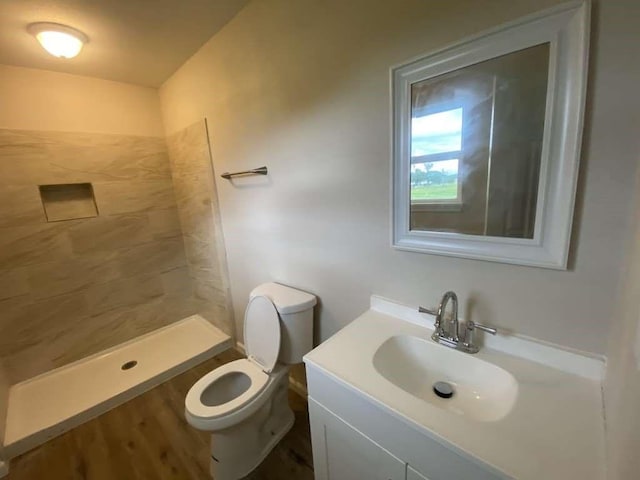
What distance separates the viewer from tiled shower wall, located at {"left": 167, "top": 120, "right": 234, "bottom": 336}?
7.09ft

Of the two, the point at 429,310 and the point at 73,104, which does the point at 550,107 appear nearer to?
the point at 429,310

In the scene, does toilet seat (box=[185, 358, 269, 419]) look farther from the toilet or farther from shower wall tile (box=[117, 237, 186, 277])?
shower wall tile (box=[117, 237, 186, 277])

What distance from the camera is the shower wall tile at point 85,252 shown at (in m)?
1.93

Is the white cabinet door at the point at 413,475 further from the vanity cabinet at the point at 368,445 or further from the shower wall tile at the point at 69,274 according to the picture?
the shower wall tile at the point at 69,274

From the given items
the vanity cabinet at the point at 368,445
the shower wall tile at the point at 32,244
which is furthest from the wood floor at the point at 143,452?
the shower wall tile at the point at 32,244

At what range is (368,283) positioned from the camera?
4.19ft

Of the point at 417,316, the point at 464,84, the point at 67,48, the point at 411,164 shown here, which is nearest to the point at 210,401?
the point at 417,316

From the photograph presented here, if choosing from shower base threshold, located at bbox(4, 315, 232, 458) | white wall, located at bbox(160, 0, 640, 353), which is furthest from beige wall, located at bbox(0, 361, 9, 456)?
white wall, located at bbox(160, 0, 640, 353)

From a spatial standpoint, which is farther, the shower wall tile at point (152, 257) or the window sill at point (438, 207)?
the shower wall tile at point (152, 257)

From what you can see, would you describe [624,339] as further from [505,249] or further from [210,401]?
[210,401]

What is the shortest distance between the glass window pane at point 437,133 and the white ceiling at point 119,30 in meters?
1.27

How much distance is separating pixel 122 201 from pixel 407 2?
100 inches

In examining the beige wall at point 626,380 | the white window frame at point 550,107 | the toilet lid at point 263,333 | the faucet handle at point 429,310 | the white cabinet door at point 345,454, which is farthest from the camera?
the toilet lid at point 263,333

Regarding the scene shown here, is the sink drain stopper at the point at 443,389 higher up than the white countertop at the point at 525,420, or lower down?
lower down
